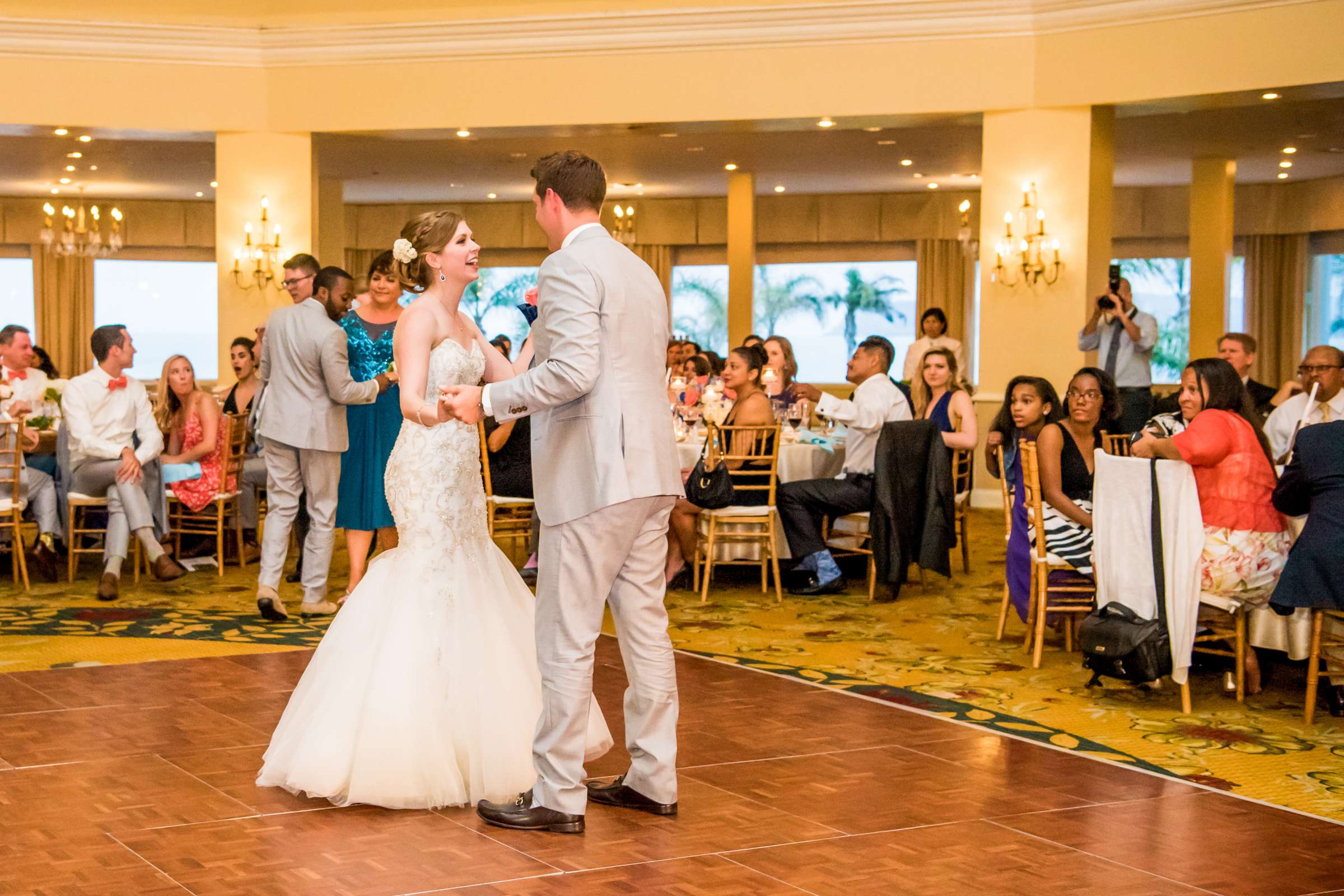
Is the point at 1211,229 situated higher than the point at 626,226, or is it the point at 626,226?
the point at 626,226

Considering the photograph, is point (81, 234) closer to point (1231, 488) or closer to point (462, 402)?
point (1231, 488)

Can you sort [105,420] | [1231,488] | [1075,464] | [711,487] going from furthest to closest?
[105,420] < [711,487] < [1075,464] < [1231,488]

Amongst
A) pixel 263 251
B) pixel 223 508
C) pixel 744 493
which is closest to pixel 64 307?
pixel 263 251

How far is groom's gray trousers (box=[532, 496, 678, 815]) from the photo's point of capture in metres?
3.41

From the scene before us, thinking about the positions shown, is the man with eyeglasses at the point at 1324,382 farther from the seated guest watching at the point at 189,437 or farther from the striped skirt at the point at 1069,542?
the seated guest watching at the point at 189,437

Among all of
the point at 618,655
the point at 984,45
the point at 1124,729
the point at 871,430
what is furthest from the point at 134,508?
the point at 984,45

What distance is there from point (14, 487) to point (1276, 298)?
15.2 m

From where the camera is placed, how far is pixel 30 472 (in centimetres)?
788

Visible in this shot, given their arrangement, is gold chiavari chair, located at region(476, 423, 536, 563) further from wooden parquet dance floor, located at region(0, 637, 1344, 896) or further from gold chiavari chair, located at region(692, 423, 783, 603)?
wooden parquet dance floor, located at region(0, 637, 1344, 896)

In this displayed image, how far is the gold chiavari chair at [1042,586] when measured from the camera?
228 inches

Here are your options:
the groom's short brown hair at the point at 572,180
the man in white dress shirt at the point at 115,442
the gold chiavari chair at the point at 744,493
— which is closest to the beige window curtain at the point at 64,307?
the man in white dress shirt at the point at 115,442

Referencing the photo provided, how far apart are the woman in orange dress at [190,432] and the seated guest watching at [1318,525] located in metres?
5.67

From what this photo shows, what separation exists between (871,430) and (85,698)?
424 centimetres

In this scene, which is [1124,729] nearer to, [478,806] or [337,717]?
[478,806]
